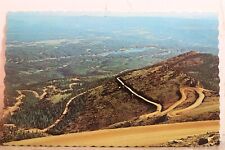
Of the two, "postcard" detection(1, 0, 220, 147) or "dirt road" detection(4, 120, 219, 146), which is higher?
"postcard" detection(1, 0, 220, 147)

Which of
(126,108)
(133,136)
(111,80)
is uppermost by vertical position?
(111,80)

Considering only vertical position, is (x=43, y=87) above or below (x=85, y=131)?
above

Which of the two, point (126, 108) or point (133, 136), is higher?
point (126, 108)

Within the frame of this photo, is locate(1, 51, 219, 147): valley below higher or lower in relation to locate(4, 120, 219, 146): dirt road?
higher

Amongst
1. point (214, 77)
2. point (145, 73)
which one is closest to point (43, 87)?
point (145, 73)

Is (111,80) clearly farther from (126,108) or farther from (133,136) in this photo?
(133,136)

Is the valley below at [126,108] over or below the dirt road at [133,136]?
over

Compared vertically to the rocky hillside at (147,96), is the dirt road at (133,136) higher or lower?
lower

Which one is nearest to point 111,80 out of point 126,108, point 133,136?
point 126,108

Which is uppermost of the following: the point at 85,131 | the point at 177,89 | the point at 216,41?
the point at 216,41

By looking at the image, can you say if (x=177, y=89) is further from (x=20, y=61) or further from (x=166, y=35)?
(x=20, y=61)

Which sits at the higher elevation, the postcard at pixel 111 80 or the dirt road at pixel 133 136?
the postcard at pixel 111 80
